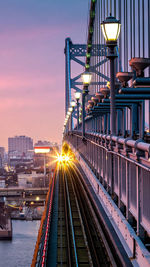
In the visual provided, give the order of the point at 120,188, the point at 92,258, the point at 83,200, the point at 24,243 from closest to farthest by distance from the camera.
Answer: the point at 120,188, the point at 92,258, the point at 83,200, the point at 24,243

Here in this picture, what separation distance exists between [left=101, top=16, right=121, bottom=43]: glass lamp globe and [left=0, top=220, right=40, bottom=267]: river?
54.8 metres

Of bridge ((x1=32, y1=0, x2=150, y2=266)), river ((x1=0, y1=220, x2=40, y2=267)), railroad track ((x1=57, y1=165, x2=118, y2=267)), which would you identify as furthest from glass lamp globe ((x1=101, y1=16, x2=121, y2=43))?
river ((x1=0, y1=220, x2=40, y2=267))

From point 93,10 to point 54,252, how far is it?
976 inches

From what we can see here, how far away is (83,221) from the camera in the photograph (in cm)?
2095

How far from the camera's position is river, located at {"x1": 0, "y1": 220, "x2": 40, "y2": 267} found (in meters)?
64.6

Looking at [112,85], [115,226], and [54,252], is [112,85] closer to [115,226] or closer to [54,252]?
[115,226]

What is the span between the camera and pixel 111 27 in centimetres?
956

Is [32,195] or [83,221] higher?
[83,221]

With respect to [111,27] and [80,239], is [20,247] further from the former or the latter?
[111,27]

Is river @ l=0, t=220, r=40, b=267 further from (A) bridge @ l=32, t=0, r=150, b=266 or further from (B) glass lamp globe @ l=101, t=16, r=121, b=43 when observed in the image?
(B) glass lamp globe @ l=101, t=16, r=121, b=43

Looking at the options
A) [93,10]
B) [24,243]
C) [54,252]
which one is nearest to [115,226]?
[54,252]

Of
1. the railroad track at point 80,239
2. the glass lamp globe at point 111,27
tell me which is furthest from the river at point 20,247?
the glass lamp globe at point 111,27

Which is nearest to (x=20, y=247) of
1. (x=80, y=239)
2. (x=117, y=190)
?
(x=80, y=239)

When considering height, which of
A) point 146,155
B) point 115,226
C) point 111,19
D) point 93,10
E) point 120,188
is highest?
point 93,10
